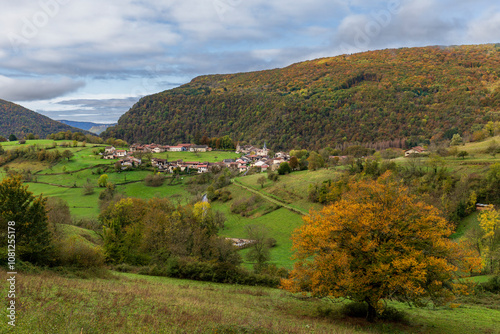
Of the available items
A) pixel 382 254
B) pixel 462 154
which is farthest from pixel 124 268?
pixel 462 154

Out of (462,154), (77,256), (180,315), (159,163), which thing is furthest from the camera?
(159,163)

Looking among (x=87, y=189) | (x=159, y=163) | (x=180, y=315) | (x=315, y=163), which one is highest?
(x=315, y=163)

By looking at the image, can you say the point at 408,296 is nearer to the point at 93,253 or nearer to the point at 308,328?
the point at 308,328

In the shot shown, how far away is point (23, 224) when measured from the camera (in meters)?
18.0

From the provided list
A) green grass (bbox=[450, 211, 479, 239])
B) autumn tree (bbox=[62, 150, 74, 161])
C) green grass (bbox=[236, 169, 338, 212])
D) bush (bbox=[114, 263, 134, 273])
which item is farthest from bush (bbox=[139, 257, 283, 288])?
autumn tree (bbox=[62, 150, 74, 161])

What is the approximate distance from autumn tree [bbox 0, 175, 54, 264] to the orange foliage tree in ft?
50.3

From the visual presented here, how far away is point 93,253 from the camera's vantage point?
20.4m

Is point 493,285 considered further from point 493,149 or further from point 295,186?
point 493,149

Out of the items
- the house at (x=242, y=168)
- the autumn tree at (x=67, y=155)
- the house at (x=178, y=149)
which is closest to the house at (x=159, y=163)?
the autumn tree at (x=67, y=155)

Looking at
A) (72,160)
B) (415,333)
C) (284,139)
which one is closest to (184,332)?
(415,333)

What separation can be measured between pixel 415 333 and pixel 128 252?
987 inches

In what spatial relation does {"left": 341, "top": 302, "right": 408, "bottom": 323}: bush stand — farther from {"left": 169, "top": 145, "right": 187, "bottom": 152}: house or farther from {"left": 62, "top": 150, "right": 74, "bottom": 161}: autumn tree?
{"left": 169, "top": 145, "right": 187, "bottom": 152}: house

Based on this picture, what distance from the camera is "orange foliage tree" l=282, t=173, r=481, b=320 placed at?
44.2ft

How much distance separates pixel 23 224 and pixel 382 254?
2069cm
